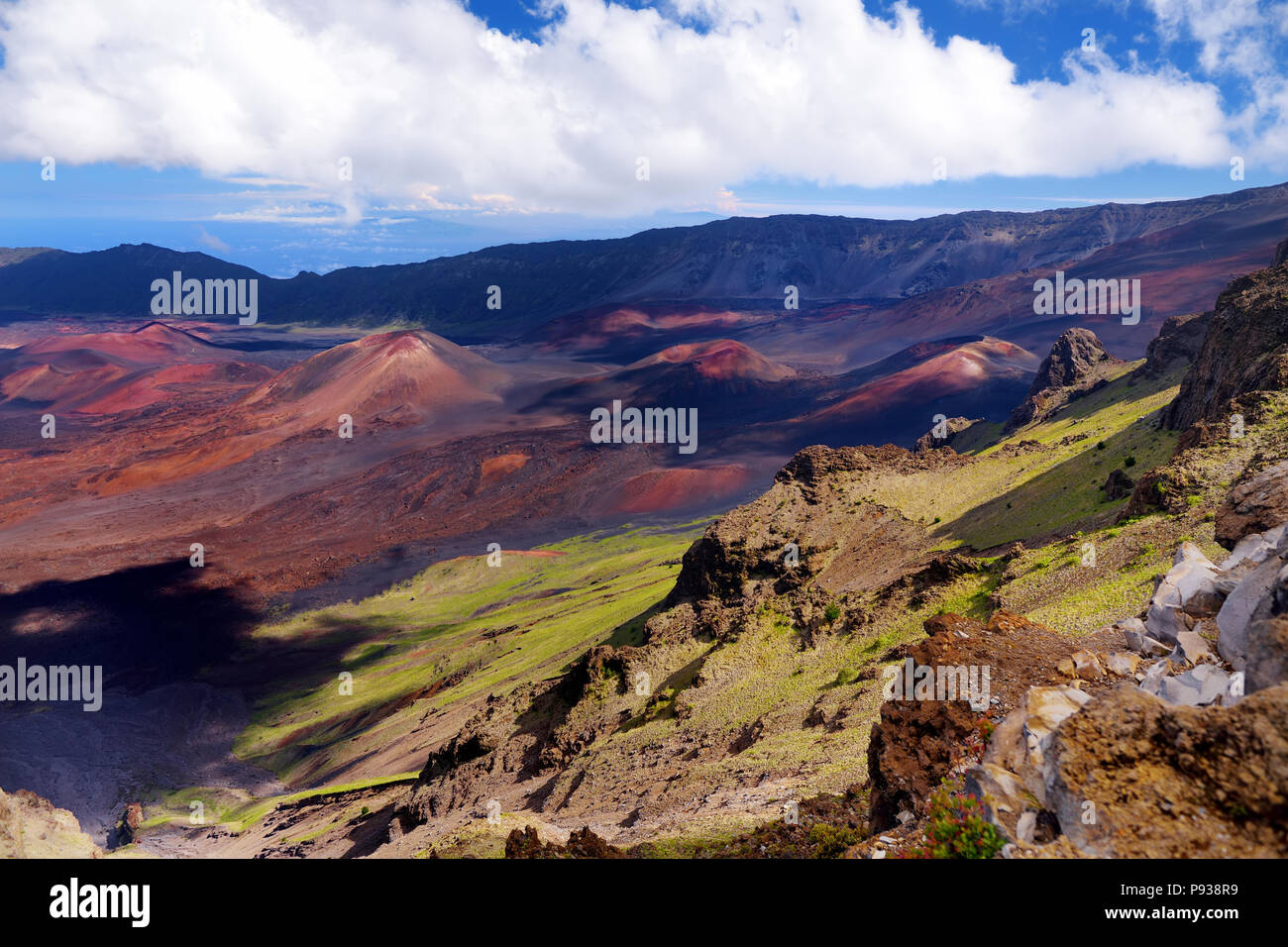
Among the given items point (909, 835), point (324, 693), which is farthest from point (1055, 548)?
point (324, 693)

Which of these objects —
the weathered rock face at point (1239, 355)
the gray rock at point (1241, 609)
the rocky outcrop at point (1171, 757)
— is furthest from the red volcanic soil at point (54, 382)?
the gray rock at point (1241, 609)

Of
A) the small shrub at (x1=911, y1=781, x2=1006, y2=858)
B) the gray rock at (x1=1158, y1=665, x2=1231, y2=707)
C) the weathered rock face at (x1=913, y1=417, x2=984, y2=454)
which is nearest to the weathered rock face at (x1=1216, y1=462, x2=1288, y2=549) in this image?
the gray rock at (x1=1158, y1=665, x2=1231, y2=707)

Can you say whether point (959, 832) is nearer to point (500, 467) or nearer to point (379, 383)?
point (500, 467)

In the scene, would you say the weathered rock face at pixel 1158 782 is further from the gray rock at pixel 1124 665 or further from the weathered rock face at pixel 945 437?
the weathered rock face at pixel 945 437

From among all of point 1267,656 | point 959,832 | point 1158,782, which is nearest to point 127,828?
point 959,832
